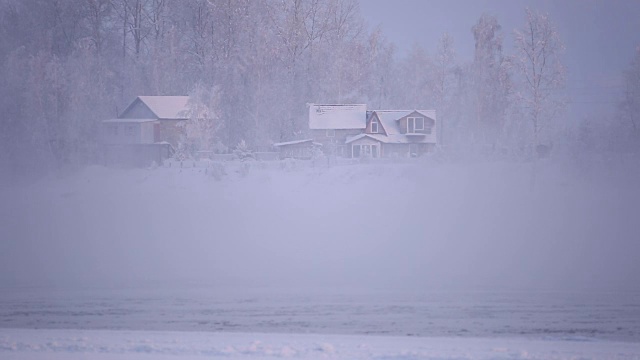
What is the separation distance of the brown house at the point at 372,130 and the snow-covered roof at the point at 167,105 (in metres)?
3.85

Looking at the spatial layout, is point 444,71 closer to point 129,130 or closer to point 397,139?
point 397,139

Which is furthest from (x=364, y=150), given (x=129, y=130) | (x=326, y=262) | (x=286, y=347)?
(x=286, y=347)

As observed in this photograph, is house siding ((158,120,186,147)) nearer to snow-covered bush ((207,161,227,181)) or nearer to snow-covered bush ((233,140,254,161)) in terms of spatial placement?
snow-covered bush ((233,140,254,161))

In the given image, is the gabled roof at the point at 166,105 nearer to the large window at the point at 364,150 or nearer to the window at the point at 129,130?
the window at the point at 129,130

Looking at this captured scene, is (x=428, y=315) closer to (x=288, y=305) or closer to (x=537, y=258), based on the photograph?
(x=288, y=305)

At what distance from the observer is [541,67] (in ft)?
62.6

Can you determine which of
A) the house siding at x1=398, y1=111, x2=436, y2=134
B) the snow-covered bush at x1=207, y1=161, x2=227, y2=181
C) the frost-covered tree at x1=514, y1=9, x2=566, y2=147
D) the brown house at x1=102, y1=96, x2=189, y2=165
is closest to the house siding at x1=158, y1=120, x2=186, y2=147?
the brown house at x1=102, y1=96, x2=189, y2=165

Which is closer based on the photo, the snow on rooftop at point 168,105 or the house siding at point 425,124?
the snow on rooftop at point 168,105

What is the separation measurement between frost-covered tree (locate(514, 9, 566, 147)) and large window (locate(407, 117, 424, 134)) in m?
3.42

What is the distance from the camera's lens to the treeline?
62.7ft

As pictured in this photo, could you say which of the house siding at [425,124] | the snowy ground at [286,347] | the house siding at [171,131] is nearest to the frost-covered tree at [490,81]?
the house siding at [425,124]

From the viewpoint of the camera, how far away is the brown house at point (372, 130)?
2033 centimetres

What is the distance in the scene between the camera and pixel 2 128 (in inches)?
760

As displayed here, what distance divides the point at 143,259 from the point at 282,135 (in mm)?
8596
